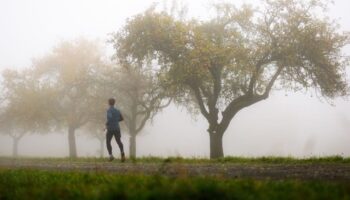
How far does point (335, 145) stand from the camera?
8600 cm

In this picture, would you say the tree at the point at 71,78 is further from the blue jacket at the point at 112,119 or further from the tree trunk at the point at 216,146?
the blue jacket at the point at 112,119

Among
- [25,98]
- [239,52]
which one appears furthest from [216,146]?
[25,98]

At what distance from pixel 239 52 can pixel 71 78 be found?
22.1 m

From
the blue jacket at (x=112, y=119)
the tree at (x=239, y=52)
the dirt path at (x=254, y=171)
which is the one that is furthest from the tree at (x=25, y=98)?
the dirt path at (x=254, y=171)

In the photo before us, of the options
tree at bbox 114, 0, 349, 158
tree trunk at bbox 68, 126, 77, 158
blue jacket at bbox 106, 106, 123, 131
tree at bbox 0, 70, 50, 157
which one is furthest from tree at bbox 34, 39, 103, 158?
blue jacket at bbox 106, 106, 123, 131

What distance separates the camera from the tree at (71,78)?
43688mm

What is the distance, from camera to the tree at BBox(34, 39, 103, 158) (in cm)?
4369

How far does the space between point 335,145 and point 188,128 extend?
6111 cm

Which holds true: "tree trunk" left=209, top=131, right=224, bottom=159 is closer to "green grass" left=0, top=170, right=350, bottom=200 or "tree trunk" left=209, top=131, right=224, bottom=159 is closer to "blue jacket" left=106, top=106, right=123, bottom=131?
"blue jacket" left=106, top=106, right=123, bottom=131

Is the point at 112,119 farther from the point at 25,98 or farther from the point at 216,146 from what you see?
the point at 25,98

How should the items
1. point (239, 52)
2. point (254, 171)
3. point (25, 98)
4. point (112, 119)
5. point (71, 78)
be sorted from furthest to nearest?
1. point (25, 98)
2. point (71, 78)
3. point (239, 52)
4. point (112, 119)
5. point (254, 171)

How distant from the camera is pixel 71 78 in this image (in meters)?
43.5

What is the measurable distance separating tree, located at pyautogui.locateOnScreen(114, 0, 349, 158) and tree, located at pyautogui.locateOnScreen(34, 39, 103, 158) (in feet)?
51.0

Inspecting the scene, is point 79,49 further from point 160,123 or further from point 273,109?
point 273,109
